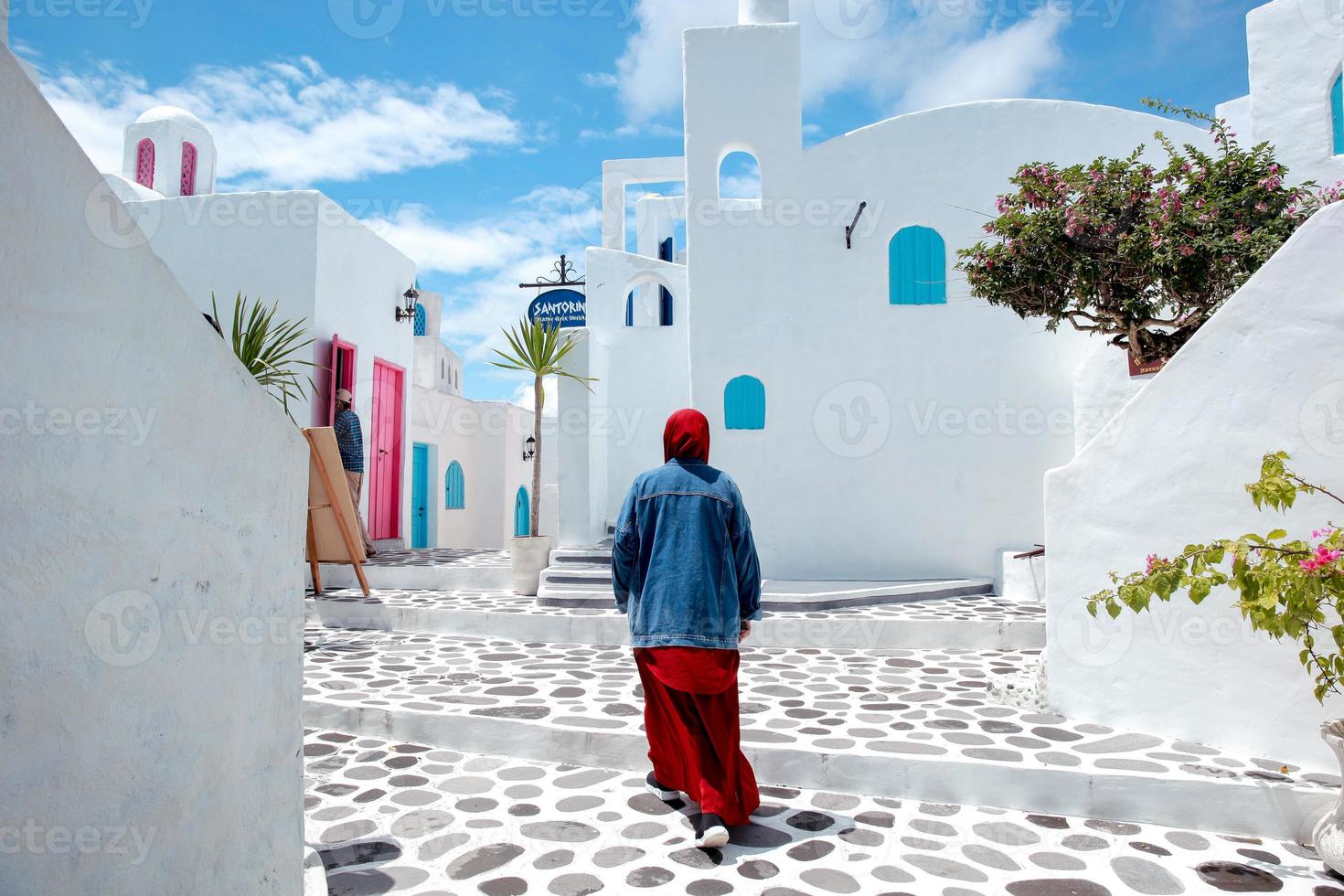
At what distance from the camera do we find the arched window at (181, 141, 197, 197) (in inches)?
615

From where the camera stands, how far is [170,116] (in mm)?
15430

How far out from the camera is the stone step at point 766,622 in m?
7.46

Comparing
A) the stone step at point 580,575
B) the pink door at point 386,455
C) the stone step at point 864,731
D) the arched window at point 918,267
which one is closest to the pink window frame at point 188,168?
the pink door at point 386,455

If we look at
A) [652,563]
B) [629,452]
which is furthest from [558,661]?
[629,452]

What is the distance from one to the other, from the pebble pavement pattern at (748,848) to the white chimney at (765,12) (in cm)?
939

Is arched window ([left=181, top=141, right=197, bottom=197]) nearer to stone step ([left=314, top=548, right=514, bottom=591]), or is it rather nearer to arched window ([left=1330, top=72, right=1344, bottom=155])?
stone step ([left=314, top=548, right=514, bottom=591])

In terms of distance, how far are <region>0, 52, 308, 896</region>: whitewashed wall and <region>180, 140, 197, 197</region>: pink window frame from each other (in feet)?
52.0

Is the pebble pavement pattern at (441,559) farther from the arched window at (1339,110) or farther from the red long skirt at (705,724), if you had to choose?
the arched window at (1339,110)

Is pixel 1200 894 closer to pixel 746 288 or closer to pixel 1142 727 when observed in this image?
pixel 1142 727

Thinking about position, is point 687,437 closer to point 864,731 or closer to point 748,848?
point 748,848

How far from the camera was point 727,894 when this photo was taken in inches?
121

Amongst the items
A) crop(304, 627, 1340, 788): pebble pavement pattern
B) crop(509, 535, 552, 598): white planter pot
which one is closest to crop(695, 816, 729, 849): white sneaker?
crop(304, 627, 1340, 788): pebble pavement pattern

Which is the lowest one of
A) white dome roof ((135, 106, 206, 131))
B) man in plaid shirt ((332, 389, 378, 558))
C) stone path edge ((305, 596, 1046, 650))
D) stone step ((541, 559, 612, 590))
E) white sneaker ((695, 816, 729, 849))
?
white sneaker ((695, 816, 729, 849))

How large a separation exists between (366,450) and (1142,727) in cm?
1065
